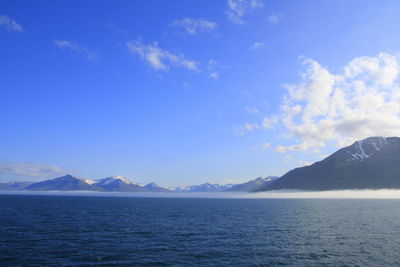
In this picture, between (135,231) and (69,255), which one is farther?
(135,231)

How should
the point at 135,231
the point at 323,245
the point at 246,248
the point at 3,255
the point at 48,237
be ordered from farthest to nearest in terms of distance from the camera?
the point at 135,231
the point at 48,237
the point at 323,245
the point at 246,248
the point at 3,255

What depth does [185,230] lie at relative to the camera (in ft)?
274

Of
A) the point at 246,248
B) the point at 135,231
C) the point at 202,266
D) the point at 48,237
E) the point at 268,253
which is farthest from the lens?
the point at 135,231

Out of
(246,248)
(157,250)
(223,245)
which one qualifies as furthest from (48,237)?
(246,248)

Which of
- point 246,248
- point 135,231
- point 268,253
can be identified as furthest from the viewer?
point 135,231

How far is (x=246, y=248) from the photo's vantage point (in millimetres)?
59438

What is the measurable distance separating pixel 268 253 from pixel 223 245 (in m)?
10.4

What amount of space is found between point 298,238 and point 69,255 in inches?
2029

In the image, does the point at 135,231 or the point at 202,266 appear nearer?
the point at 202,266

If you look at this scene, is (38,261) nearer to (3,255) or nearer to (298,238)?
(3,255)

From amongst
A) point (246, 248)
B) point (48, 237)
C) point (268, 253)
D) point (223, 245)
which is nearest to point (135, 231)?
point (48, 237)

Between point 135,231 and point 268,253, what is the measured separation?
39329 mm

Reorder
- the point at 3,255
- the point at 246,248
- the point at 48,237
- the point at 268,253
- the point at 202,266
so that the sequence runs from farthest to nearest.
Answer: the point at 48,237 → the point at 246,248 → the point at 268,253 → the point at 3,255 → the point at 202,266

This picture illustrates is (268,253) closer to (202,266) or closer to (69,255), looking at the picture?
(202,266)
